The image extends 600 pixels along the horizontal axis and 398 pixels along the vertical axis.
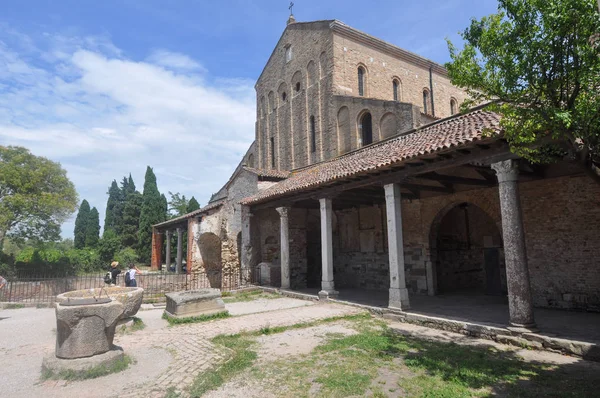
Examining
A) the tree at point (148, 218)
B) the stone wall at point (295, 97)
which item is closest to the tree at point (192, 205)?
the tree at point (148, 218)

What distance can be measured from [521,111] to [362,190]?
761 centimetres

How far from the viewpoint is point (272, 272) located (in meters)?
15.4

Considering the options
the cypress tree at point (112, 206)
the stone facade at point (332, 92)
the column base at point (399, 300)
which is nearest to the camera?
the column base at point (399, 300)

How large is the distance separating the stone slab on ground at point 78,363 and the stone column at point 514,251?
21.7 feet

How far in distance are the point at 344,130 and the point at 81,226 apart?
39201mm

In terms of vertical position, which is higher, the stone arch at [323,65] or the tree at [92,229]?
the stone arch at [323,65]

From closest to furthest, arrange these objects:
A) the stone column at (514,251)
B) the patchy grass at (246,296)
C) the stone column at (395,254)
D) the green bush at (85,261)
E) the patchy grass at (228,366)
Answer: the patchy grass at (228,366) < the stone column at (514,251) < the stone column at (395,254) < the patchy grass at (246,296) < the green bush at (85,261)

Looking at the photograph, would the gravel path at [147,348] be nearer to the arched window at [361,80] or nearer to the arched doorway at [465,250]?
the arched doorway at [465,250]

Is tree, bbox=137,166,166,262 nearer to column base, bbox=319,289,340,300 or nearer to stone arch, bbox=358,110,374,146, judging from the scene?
stone arch, bbox=358,110,374,146

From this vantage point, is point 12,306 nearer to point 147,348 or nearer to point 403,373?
point 147,348

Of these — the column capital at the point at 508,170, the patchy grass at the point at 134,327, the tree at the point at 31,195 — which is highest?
the tree at the point at 31,195

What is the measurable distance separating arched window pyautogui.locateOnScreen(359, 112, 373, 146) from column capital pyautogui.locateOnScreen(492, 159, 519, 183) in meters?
12.2

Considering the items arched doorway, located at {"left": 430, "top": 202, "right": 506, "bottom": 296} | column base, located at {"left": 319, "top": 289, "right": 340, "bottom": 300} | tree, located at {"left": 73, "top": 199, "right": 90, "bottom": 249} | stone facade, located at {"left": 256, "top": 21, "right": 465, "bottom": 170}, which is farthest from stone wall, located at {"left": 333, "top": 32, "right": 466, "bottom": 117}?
tree, located at {"left": 73, "top": 199, "right": 90, "bottom": 249}

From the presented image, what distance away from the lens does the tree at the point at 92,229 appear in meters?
40.4
